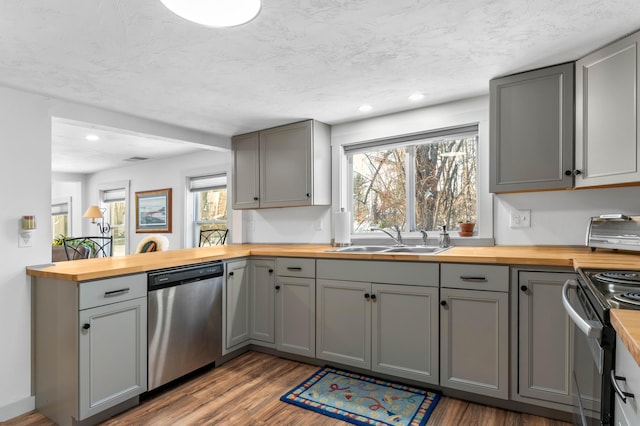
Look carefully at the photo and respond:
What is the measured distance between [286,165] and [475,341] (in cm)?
216

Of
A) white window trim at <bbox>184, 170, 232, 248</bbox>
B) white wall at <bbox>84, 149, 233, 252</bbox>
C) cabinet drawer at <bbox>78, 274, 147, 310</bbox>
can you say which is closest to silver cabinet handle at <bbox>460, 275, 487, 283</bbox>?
cabinet drawer at <bbox>78, 274, 147, 310</bbox>

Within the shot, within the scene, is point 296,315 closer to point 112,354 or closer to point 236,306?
point 236,306

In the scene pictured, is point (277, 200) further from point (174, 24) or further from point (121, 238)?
point (121, 238)

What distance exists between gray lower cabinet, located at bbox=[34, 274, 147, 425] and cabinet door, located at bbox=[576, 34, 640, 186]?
2.79 meters

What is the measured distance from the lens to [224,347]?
283 cm

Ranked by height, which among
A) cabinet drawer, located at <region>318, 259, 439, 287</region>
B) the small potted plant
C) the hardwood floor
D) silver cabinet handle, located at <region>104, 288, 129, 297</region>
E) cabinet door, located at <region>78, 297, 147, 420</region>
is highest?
the small potted plant

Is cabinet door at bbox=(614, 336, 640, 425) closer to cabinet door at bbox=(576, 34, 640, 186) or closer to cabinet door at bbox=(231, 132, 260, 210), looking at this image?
cabinet door at bbox=(576, 34, 640, 186)

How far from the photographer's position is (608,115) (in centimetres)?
197

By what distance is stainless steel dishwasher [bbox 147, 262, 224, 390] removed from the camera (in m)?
2.31

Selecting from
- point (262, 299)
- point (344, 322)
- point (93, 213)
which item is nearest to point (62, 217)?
point (93, 213)

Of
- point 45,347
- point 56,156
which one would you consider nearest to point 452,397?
point 45,347

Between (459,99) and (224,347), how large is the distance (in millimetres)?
2712

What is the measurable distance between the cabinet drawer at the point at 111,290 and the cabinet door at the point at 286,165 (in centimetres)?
151

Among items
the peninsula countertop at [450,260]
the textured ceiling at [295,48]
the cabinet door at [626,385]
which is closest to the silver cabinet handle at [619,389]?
the cabinet door at [626,385]
